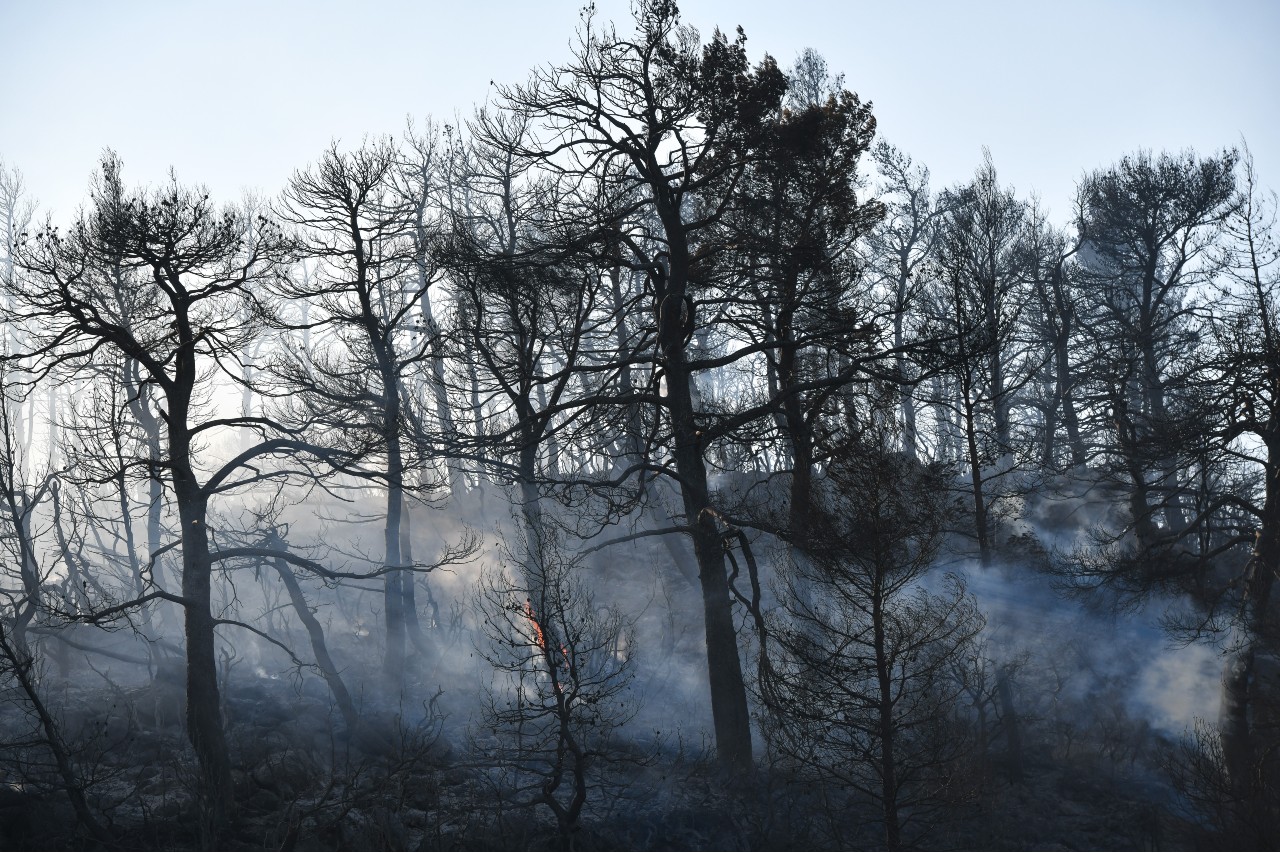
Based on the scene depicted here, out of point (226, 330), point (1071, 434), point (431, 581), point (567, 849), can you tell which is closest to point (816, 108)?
point (226, 330)

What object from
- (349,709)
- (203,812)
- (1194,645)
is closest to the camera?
(203,812)

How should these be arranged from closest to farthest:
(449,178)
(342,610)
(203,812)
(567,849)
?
1. (203,812)
2. (567,849)
3. (342,610)
4. (449,178)

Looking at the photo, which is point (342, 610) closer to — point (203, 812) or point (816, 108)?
point (203, 812)

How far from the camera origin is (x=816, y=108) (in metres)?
16.2

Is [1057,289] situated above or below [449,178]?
below

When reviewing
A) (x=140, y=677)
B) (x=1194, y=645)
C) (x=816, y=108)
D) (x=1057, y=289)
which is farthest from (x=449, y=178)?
(x=1194, y=645)

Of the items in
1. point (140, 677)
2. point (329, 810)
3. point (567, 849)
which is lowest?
point (567, 849)

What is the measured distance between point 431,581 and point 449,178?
12638 mm

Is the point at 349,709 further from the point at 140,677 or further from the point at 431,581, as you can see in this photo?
the point at 431,581

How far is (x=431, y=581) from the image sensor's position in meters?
27.1

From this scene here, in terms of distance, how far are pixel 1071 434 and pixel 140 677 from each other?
Answer: 86.3ft

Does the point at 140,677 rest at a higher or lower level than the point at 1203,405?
lower

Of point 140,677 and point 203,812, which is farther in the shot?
point 140,677

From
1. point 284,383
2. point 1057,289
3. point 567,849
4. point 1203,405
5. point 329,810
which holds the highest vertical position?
point 1057,289
